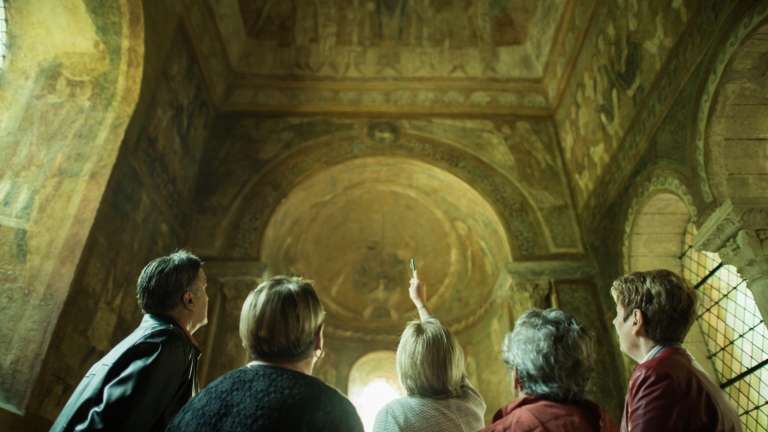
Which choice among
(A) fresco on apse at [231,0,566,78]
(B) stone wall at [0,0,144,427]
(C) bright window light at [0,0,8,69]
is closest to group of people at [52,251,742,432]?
(B) stone wall at [0,0,144,427]

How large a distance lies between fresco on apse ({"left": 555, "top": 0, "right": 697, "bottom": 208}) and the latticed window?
1924mm

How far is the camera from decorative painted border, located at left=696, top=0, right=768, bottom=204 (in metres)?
4.87

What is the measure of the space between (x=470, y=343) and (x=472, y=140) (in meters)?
4.15

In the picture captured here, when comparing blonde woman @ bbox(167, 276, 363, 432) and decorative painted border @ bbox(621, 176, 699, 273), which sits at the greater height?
decorative painted border @ bbox(621, 176, 699, 273)

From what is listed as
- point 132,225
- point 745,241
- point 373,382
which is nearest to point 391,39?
point 132,225

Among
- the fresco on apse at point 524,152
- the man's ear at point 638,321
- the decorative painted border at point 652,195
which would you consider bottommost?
the man's ear at point 638,321

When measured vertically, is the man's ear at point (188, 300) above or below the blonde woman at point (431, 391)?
above

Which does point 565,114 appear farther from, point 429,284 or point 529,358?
point 529,358

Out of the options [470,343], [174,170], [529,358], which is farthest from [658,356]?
[470,343]

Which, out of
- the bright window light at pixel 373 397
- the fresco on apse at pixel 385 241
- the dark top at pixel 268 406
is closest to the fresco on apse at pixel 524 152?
the fresco on apse at pixel 385 241

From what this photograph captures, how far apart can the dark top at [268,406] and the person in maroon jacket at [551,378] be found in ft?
2.02

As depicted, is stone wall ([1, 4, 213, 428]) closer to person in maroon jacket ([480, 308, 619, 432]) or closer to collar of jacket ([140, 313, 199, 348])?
collar of jacket ([140, 313, 199, 348])

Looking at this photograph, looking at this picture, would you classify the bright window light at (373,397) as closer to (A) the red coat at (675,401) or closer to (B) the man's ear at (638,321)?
(B) the man's ear at (638,321)

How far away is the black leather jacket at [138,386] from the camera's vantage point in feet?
6.66
